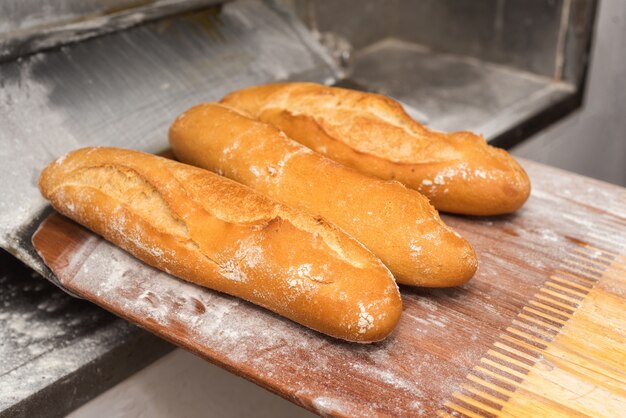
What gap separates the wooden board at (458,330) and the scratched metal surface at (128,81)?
135mm

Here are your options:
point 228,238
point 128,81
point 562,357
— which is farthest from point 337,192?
point 128,81

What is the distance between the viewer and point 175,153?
138 cm

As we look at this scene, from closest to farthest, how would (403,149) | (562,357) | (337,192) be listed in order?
(562,357) < (337,192) < (403,149)

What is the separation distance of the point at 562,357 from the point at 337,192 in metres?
0.41

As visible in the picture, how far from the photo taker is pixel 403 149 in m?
1.27

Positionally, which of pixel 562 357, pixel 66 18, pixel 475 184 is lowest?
pixel 562 357

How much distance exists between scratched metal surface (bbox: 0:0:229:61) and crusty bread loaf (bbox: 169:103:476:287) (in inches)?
14.1

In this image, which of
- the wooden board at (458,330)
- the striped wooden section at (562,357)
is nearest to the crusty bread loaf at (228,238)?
the wooden board at (458,330)

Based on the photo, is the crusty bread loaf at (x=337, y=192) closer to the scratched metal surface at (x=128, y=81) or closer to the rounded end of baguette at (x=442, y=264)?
the rounded end of baguette at (x=442, y=264)

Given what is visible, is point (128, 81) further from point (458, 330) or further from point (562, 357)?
point (562, 357)

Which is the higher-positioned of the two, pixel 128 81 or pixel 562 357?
pixel 128 81

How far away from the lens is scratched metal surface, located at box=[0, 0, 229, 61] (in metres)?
1.43

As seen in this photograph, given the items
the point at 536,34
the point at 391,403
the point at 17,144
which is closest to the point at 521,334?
the point at 391,403

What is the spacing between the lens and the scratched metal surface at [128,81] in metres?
1.30
